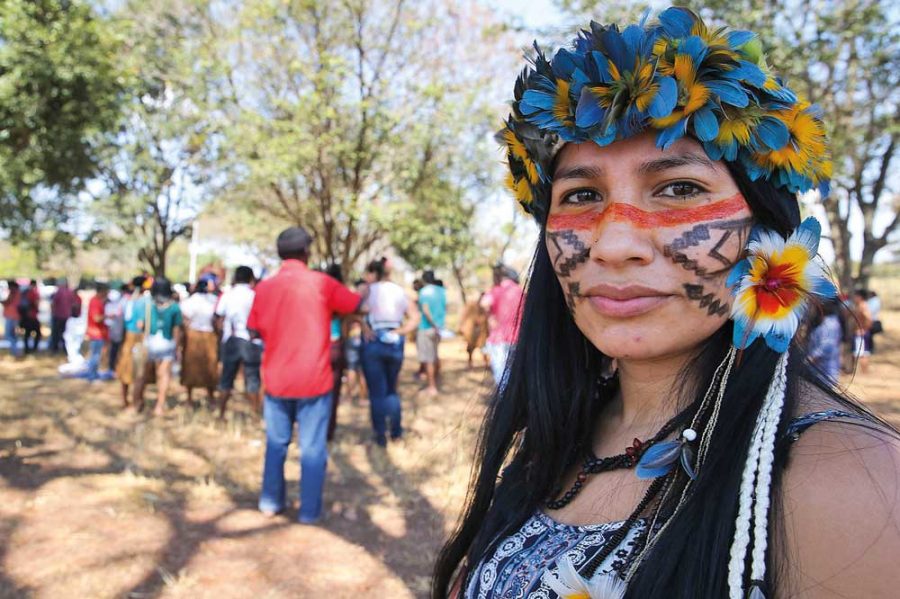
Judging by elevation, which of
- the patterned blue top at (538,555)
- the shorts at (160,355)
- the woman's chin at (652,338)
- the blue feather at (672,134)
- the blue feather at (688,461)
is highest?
the blue feather at (672,134)

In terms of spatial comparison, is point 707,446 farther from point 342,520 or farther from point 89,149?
point 89,149

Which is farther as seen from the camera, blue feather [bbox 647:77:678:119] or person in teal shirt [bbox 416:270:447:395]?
person in teal shirt [bbox 416:270:447:395]

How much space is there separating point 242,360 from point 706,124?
22.1ft

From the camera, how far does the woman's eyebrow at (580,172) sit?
4.37ft

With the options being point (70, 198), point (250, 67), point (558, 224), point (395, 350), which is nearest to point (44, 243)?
point (70, 198)

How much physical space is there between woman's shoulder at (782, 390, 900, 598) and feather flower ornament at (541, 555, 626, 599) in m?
0.28

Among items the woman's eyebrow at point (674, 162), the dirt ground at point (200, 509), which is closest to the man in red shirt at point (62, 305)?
the dirt ground at point (200, 509)

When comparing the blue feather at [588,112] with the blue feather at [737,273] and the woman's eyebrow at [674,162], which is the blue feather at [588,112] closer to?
the woman's eyebrow at [674,162]

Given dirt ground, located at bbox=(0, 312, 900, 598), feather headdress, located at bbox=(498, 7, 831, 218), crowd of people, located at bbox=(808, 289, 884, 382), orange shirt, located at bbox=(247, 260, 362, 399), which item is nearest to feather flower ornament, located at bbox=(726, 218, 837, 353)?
feather headdress, located at bbox=(498, 7, 831, 218)

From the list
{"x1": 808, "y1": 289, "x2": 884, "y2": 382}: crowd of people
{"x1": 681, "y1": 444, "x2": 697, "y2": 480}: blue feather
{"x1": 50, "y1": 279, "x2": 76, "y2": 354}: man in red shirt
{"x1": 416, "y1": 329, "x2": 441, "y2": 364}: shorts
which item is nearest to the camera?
{"x1": 681, "y1": 444, "x2": 697, "y2": 480}: blue feather

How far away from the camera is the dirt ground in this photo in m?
3.87

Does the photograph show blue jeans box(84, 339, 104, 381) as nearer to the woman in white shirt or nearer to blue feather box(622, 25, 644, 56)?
the woman in white shirt

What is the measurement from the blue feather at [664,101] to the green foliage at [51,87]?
377 inches

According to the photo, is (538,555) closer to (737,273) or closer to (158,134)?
(737,273)
